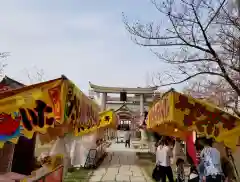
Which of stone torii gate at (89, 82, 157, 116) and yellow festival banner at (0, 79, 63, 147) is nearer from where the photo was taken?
yellow festival banner at (0, 79, 63, 147)

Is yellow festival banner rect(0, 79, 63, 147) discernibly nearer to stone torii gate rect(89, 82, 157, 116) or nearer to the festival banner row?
the festival banner row

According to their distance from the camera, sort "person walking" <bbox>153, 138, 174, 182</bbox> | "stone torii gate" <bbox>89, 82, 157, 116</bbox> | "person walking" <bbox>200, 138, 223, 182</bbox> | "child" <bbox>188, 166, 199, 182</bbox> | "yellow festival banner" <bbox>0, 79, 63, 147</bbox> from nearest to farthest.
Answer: "yellow festival banner" <bbox>0, 79, 63, 147</bbox>, "person walking" <bbox>200, 138, 223, 182</bbox>, "child" <bbox>188, 166, 199, 182</bbox>, "person walking" <bbox>153, 138, 174, 182</bbox>, "stone torii gate" <bbox>89, 82, 157, 116</bbox>

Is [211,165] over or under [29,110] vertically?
under

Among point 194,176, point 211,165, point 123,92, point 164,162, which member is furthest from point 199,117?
point 123,92

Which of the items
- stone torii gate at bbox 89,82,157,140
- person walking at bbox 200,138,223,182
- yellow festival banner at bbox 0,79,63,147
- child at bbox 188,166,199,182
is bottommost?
child at bbox 188,166,199,182

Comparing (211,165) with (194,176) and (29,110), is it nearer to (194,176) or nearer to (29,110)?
(194,176)

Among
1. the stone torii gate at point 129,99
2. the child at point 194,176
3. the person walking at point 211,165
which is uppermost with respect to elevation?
the stone torii gate at point 129,99

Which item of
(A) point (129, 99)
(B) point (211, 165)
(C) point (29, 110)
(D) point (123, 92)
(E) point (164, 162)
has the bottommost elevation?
(E) point (164, 162)

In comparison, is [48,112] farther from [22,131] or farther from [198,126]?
[198,126]

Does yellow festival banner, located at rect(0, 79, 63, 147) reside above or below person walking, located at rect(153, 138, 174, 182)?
above

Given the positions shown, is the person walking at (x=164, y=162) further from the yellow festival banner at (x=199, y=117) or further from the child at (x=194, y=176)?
the yellow festival banner at (x=199, y=117)

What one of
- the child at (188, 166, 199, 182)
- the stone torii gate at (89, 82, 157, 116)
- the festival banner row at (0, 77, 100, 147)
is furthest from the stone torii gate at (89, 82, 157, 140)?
the festival banner row at (0, 77, 100, 147)

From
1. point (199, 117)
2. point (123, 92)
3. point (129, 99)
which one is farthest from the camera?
point (129, 99)

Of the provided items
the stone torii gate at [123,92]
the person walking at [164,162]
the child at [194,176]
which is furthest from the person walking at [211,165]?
the stone torii gate at [123,92]
